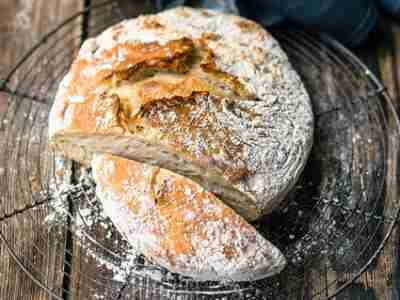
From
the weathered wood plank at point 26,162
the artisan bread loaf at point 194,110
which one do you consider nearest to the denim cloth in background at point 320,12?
the artisan bread loaf at point 194,110

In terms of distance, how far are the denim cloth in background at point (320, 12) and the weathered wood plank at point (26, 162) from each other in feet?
2.97

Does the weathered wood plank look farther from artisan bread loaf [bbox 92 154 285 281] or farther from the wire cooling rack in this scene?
artisan bread loaf [bbox 92 154 285 281]

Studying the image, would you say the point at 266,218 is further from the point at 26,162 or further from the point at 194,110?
the point at 26,162

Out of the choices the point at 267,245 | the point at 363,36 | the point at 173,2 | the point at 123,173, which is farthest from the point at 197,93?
the point at 363,36

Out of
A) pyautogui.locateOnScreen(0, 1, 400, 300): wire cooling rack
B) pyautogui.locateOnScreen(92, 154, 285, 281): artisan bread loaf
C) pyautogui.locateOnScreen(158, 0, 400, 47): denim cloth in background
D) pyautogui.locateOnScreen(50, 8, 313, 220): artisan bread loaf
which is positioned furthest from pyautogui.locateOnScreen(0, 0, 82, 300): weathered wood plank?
pyautogui.locateOnScreen(158, 0, 400, 47): denim cloth in background

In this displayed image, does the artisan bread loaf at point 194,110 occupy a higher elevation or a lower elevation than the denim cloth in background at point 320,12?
lower

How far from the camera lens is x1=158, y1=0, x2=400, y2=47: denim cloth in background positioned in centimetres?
374

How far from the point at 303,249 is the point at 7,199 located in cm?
164

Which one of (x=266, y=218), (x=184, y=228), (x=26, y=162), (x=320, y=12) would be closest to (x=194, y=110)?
(x=184, y=228)

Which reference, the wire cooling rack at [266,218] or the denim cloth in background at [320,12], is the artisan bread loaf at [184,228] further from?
the denim cloth in background at [320,12]

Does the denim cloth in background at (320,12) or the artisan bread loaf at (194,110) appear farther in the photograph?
the denim cloth in background at (320,12)

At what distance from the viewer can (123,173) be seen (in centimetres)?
290

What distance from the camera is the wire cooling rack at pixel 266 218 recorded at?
3043 mm

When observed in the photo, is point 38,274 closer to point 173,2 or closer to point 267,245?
point 267,245
